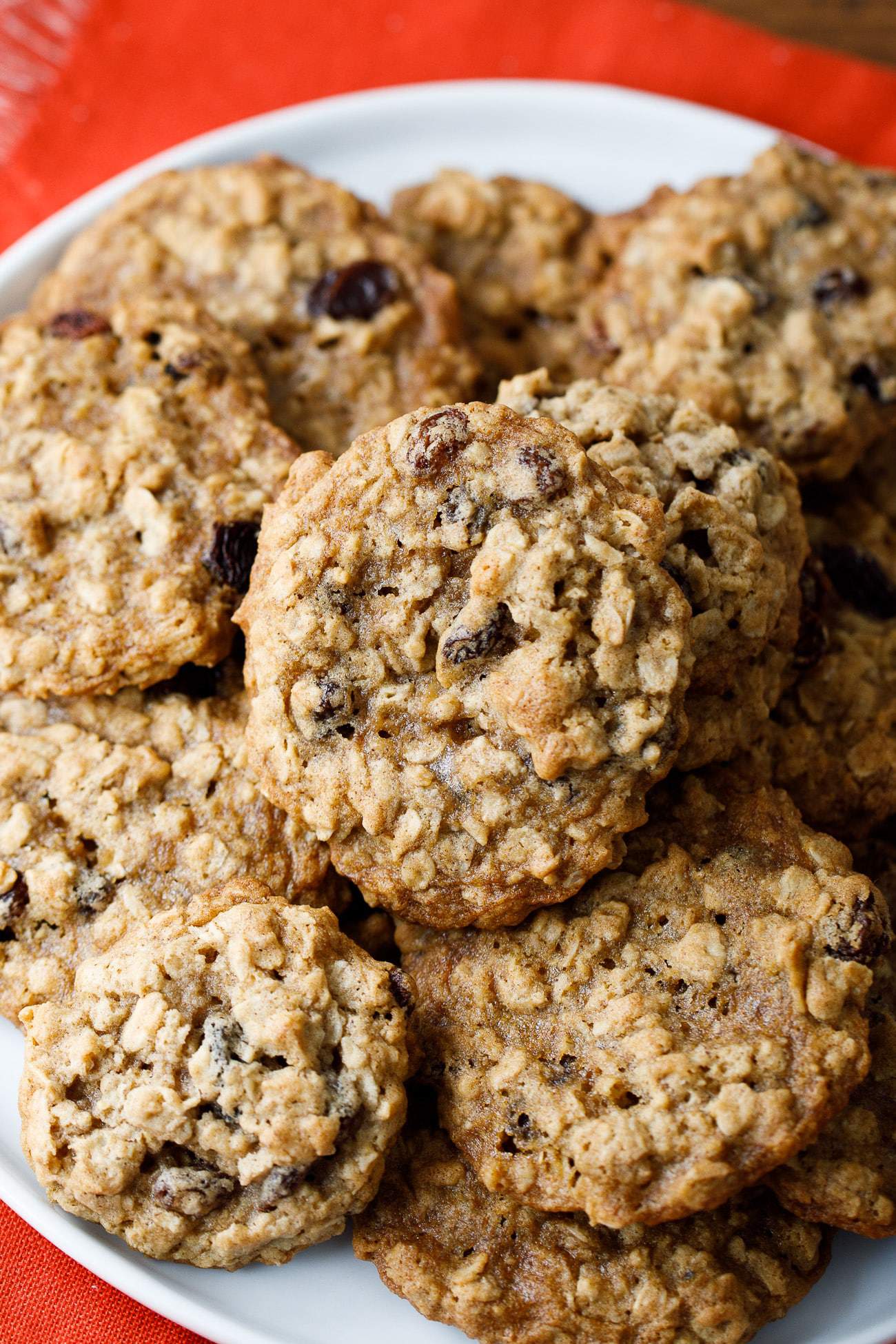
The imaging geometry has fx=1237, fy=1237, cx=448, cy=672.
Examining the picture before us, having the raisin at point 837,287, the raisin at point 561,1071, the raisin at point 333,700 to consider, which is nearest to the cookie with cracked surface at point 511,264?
the raisin at point 837,287

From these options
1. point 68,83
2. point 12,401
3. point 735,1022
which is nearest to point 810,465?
point 735,1022

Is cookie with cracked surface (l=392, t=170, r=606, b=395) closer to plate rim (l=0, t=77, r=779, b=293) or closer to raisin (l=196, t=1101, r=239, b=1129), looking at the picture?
plate rim (l=0, t=77, r=779, b=293)

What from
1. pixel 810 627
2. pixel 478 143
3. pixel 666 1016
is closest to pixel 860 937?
pixel 666 1016

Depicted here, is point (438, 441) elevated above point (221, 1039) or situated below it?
above

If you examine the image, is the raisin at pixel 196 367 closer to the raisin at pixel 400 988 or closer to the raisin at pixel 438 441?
the raisin at pixel 438 441

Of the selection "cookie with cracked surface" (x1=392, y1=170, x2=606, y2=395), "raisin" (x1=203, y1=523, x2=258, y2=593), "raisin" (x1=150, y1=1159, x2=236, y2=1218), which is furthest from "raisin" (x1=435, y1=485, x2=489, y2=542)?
"raisin" (x1=150, y1=1159, x2=236, y2=1218)

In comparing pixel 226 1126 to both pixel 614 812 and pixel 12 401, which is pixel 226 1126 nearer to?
pixel 614 812

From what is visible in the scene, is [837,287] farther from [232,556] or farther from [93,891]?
[93,891]
